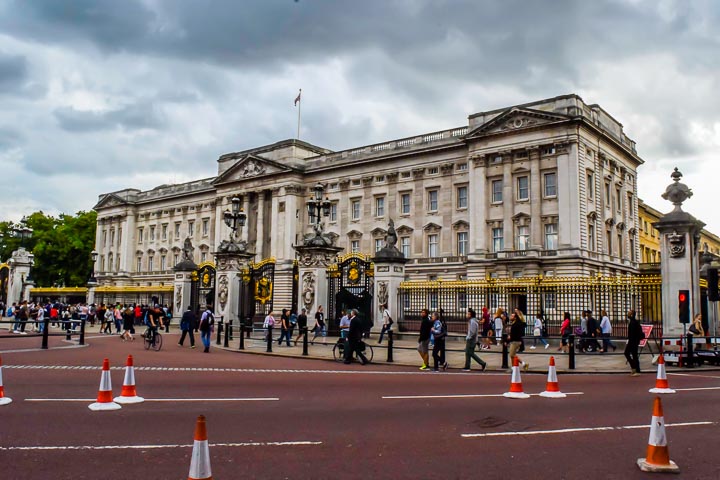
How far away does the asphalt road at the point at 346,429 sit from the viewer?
610 centimetres

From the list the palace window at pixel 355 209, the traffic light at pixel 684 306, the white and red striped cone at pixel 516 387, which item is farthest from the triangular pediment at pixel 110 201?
the white and red striped cone at pixel 516 387

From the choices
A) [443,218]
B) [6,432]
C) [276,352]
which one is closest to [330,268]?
[276,352]

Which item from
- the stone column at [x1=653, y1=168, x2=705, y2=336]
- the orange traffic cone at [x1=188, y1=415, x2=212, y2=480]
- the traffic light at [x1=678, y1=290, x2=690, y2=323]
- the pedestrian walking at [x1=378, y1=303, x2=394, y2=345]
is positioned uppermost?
the stone column at [x1=653, y1=168, x2=705, y2=336]

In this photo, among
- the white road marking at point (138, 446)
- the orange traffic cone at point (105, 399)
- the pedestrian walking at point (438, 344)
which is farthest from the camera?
the pedestrian walking at point (438, 344)

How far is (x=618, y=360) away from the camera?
62.8 feet

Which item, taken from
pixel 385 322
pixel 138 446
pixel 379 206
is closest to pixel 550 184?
pixel 379 206

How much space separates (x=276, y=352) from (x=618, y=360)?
11068 millimetres

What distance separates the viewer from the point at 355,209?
6481 centimetres

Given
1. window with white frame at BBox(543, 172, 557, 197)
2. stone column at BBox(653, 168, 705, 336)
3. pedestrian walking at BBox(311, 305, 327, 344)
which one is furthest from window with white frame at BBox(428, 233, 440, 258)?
stone column at BBox(653, 168, 705, 336)

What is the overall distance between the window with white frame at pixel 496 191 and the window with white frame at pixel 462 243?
4.56m

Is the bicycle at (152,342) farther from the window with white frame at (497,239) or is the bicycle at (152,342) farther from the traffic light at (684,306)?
the window with white frame at (497,239)

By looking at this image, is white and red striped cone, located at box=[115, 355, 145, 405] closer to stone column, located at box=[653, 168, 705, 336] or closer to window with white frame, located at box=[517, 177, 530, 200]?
stone column, located at box=[653, 168, 705, 336]

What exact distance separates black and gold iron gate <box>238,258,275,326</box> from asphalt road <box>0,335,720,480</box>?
14985 mm

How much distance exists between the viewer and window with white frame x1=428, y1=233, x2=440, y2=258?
58.0 metres
